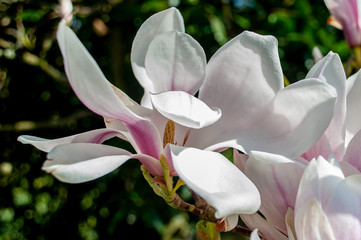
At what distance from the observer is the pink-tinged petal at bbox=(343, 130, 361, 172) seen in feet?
1.29

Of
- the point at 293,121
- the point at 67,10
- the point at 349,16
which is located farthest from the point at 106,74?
the point at 293,121

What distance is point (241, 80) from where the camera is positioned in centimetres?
40

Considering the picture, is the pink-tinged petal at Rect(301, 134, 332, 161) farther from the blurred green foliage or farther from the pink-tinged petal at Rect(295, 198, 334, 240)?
the blurred green foliage

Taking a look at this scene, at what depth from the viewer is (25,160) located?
7.30ft

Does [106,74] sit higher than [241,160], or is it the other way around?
[241,160]

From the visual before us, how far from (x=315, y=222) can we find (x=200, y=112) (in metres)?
0.11

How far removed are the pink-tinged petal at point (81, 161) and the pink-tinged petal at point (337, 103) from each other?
169mm

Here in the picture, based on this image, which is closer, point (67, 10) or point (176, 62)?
point (176, 62)

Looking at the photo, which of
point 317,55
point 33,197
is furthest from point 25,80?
point 317,55

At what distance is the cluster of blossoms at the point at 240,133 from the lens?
13.6 inches

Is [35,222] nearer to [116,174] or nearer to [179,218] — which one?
[116,174]

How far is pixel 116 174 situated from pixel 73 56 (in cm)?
182

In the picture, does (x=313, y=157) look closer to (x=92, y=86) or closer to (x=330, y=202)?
(x=330, y=202)

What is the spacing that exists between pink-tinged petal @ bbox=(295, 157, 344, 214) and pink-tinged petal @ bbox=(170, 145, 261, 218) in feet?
0.12
